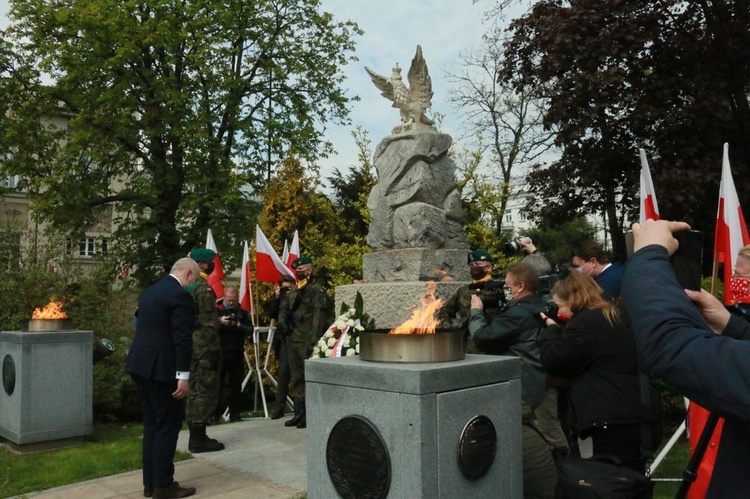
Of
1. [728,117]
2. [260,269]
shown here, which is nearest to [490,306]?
[260,269]

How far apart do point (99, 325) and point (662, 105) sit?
34.4 feet

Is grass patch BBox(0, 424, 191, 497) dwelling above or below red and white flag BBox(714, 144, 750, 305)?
below

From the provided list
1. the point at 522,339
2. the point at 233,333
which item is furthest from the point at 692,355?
the point at 233,333

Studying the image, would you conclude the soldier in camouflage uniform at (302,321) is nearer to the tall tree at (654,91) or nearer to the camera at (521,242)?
the camera at (521,242)

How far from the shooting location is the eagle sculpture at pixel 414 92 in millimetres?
7977

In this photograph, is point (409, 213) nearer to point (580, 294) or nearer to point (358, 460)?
point (580, 294)

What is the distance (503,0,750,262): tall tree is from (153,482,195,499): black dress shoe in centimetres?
871

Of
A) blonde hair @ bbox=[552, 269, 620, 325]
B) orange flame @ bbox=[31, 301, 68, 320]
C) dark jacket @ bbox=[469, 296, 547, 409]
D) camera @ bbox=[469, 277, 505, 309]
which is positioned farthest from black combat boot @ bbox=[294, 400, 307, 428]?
A: blonde hair @ bbox=[552, 269, 620, 325]

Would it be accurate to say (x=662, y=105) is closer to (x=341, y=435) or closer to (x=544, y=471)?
(x=544, y=471)

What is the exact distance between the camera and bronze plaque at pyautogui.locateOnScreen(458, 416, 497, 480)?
298 cm

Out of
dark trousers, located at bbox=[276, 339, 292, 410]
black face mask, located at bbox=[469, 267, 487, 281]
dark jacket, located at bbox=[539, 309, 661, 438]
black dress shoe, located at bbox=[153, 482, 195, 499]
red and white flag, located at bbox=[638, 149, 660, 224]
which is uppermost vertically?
red and white flag, located at bbox=[638, 149, 660, 224]

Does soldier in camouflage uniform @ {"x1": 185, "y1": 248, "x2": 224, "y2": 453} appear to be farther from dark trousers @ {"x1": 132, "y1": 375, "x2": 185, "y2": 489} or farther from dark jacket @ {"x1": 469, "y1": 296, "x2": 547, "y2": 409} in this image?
dark jacket @ {"x1": 469, "y1": 296, "x2": 547, "y2": 409}

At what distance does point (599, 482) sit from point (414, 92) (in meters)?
6.08

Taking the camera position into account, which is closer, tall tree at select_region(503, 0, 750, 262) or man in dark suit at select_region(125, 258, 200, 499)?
man in dark suit at select_region(125, 258, 200, 499)
